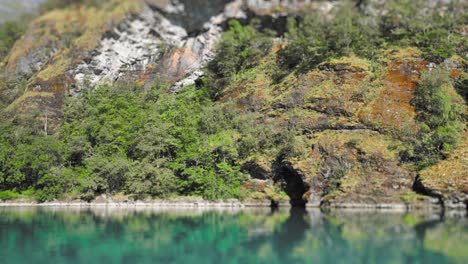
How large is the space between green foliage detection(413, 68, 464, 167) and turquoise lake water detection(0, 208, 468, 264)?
10.1m

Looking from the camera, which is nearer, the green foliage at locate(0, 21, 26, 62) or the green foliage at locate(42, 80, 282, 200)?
the green foliage at locate(42, 80, 282, 200)

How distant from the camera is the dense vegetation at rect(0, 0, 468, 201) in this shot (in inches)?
1709

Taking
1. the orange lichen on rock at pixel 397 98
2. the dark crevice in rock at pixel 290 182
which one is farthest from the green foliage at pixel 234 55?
the dark crevice in rock at pixel 290 182

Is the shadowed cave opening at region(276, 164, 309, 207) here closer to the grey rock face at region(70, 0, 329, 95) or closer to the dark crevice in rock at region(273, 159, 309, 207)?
the dark crevice in rock at region(273, 159, 309, 207)

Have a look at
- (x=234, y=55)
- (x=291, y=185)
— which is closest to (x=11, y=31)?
(x=234, y=55)

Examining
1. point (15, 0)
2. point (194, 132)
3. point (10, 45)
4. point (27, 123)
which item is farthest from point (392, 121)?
point (15, 0)

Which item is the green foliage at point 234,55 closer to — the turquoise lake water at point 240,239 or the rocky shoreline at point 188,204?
the rocky shoreline at point 188,204

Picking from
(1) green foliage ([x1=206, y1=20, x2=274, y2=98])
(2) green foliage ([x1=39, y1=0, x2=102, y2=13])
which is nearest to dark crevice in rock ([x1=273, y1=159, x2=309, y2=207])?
(1) green foliage ([x1=206, y1=20, x2=274, y2=98])

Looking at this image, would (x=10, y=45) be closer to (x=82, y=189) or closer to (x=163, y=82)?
(x=163, y=82)

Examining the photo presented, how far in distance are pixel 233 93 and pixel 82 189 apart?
24997 millimetres

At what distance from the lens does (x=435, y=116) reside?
42.1 metres

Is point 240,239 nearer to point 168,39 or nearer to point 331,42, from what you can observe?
point 331,42

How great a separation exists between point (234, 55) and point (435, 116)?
3199cm

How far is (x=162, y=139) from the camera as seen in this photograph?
47.1 m
